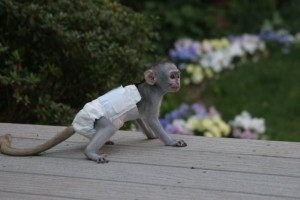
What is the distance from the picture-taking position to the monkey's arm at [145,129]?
13.2 ft

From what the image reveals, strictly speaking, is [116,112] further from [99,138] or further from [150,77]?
[150,77]

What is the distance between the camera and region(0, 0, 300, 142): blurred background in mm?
5062

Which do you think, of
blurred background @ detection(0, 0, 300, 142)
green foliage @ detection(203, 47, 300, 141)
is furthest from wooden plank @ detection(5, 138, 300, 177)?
green foliage @ detection(203, 47, 300, 141)

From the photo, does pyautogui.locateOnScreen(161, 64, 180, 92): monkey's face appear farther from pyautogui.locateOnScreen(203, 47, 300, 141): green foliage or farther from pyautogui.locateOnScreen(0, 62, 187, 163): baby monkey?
pyautogui.locateOnScreen(203, 47, 300, 141): green foliage

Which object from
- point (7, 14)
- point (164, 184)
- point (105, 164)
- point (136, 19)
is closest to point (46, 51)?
point (7, 14)

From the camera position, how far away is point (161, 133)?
3871 mm

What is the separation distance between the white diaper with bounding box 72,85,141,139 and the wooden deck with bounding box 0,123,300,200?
17cm

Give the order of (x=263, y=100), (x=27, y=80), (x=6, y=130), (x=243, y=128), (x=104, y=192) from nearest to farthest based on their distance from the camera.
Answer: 1. (x=104, y=192)
2. (x=6, y=130)
3. (x=27, y=80)
4. (x=243, y=128)
5. (x=263, y=100)

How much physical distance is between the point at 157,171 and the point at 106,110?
1.54 ft

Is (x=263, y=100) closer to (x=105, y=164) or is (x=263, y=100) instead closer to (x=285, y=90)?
(x=285, y=90)

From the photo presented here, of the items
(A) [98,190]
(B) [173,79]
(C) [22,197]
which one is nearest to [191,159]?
(B) [173,79]

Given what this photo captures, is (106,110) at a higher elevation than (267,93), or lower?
lower

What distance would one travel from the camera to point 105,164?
3562 mm

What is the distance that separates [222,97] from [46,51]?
11.3 feet
